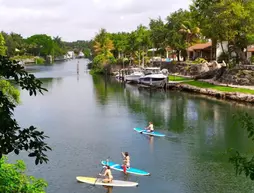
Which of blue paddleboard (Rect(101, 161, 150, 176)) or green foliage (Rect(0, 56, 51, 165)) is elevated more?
green foliage (Rect(0, 56, 51, 165))

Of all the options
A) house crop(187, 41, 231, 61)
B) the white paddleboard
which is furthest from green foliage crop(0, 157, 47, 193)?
house crop(187, 41, 231, 61)

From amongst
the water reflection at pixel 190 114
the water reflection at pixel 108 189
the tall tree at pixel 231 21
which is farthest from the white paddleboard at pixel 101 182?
the tall tree at pixel 231 21

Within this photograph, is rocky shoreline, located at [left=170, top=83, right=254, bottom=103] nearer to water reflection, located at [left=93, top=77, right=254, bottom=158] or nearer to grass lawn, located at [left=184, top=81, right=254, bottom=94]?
grass lawn, located at [left=184, top=81, right=254, bottom=94]

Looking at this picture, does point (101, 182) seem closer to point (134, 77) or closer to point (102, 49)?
point (134, 77)

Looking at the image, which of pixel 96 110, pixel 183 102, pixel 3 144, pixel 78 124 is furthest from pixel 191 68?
pixel 3 144

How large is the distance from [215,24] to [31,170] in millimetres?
44670

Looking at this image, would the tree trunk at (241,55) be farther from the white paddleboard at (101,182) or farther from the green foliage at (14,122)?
the green foliage at (14,122)

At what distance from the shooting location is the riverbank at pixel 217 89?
58237 millimetres

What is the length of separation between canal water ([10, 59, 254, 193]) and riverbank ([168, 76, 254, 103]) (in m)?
2.31

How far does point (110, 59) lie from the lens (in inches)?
4838

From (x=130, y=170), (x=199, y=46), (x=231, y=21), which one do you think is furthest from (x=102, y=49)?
(x=130, y=170)

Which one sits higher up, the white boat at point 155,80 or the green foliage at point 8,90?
the green foliage at point 8,90

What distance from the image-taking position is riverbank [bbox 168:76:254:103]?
58237 mm

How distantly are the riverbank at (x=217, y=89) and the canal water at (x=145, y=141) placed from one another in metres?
2.31
